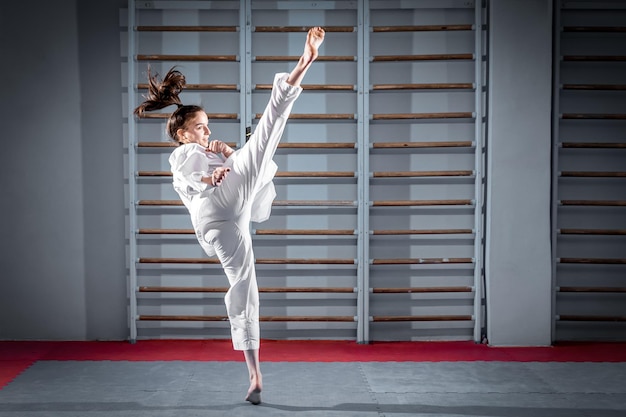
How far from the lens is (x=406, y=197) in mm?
4645

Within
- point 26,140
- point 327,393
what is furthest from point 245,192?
point 26,140

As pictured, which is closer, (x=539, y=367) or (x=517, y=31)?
(x=539, y=367)

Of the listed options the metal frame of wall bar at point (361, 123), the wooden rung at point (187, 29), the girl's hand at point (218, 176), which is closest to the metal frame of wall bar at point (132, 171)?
the metal frame of wall bar at point (361, 123)

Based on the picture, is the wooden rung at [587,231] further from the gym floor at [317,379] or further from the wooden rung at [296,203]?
the wooden rung at [296,203]

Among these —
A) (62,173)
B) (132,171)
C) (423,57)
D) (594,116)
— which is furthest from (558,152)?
(62,173)

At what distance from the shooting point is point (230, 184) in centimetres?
290

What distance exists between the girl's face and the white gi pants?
0.20 m

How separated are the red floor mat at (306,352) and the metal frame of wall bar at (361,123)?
0.70 ft

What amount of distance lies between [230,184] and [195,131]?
0.35m

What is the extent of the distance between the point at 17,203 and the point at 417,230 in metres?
3.07

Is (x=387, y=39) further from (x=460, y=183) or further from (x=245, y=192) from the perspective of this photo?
(x=245, y=192)

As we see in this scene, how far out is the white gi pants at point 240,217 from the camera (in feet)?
9.41

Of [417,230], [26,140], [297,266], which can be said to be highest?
[26,140]

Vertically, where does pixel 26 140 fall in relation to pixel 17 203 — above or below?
above
